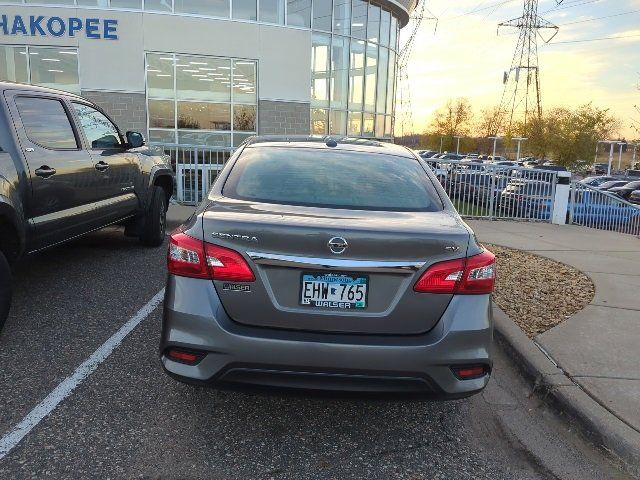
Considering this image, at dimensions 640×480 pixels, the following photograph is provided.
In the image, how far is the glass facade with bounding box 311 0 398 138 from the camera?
61.6 feet

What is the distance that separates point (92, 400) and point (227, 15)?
1604cm

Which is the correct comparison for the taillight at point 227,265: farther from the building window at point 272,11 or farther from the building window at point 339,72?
the building window at point 339,72

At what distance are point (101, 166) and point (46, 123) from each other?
884mm

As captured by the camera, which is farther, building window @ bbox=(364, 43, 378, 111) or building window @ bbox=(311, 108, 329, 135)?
building window @ bbox=(364, 43, 378, 111)

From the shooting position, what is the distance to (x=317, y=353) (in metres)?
2.52

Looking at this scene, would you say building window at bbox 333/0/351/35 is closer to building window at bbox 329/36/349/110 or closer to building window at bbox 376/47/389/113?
building window at bbox 329/36/349/110

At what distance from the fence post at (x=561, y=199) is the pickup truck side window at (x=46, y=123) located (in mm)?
9786

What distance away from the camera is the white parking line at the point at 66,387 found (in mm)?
2783

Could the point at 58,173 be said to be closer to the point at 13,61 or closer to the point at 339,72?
the point at 13,61

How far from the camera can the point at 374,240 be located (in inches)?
99.7

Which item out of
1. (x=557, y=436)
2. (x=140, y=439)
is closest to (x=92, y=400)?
(x=140, y=439)

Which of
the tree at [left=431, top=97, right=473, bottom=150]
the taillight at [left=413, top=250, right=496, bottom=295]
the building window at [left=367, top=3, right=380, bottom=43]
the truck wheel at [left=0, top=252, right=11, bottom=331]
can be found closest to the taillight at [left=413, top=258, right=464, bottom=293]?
the taillight at [left=413, top=250, right=496, bottom=295]

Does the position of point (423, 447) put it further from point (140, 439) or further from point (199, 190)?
point (199, 190)

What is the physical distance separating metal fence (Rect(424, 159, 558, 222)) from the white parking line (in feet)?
27.5
